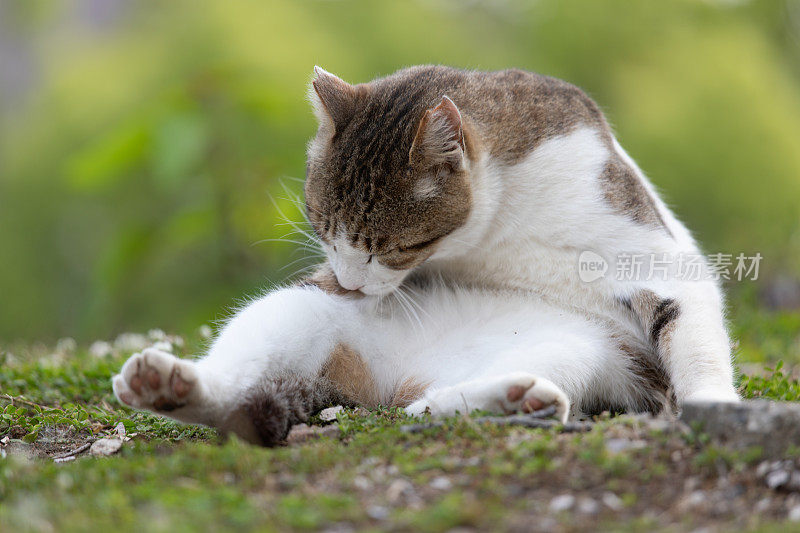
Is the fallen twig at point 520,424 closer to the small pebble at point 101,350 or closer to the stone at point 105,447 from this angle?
the stone at point 105,447

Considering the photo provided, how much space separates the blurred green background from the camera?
5.66 meters

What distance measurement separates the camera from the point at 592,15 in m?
9.03

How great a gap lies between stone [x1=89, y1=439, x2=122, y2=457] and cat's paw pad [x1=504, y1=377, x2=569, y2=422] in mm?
1285

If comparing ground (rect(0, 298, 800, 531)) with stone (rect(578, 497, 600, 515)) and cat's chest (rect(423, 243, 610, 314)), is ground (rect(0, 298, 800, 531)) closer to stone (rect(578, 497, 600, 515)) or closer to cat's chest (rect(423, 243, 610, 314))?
stone (rect(578, 497, 600, 515))

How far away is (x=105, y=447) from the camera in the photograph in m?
2.72

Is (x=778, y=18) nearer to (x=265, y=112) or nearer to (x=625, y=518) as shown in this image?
(x=265, y=112)

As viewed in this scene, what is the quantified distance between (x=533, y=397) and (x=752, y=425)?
0.67 metres

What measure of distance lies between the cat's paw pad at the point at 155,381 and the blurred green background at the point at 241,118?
2871 millimetres

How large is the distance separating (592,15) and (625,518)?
805 centimetres

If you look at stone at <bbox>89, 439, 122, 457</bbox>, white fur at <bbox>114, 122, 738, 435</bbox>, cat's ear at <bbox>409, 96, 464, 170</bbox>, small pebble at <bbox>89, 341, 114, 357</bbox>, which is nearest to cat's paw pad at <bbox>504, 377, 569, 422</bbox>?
white fur at <bbox>114, 122, 738, 435</bbox>

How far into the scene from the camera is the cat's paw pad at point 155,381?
8.05ft

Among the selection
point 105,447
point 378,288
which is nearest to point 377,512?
point 105,447

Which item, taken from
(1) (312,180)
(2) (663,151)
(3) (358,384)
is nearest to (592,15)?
(2) (663,151)

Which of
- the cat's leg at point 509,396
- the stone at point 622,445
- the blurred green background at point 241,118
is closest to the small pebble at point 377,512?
the stone at point 622,445
